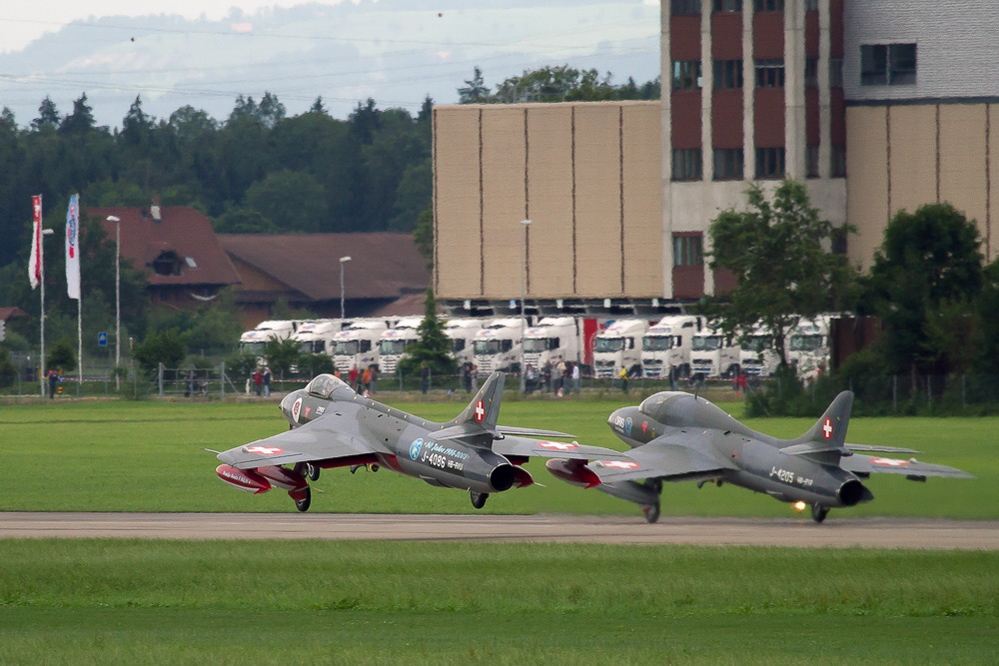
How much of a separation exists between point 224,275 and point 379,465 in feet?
373

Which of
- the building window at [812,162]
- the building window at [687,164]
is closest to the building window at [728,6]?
the building window at [687,164]

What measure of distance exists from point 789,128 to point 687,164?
628 centimetres

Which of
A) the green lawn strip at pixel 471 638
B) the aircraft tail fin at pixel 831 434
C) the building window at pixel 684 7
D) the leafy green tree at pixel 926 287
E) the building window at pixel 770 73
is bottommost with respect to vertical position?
the green lawn strip at pixel 471 638

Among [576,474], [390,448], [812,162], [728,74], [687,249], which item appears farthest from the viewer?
[687,249]

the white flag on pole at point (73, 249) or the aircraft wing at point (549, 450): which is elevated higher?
the white flag on pole at point (73, 249)

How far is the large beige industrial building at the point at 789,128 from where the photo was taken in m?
91.6

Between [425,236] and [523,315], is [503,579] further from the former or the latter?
[425,236]

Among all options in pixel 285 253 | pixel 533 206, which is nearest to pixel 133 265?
pixel 285 253

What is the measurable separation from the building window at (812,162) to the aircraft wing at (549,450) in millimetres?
63831

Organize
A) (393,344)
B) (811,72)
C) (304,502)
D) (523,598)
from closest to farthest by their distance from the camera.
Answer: (523,598) → (304,502) → (811,72) → (393,344)

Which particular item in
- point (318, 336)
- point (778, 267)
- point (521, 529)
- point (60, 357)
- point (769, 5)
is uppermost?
point (769, 5)

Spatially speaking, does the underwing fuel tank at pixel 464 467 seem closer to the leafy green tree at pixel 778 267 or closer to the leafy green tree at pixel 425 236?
the leafy green tree at pixel 778 267

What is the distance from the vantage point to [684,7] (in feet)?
307

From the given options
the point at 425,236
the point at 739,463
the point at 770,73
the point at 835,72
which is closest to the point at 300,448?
the point at 739,463
